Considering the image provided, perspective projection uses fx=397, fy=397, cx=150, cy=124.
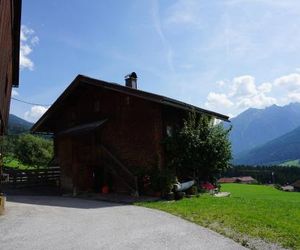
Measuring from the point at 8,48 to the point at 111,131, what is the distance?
357 inches

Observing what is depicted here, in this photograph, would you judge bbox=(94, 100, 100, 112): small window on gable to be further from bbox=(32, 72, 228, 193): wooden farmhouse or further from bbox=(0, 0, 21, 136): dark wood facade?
bbox=(0, 0, 21, 136): dark wood facade

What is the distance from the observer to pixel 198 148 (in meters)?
20.9

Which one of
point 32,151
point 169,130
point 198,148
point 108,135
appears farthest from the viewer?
point 32,151

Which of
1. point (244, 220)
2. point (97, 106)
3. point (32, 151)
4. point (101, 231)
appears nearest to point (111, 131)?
point (97, 106)

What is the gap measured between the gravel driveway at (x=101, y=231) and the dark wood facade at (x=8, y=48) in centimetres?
459

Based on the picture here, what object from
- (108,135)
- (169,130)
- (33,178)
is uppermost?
(108,135)

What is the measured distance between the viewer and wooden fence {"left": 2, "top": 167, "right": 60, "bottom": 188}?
88.3 feet

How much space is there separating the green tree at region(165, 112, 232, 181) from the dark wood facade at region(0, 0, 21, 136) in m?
8.19

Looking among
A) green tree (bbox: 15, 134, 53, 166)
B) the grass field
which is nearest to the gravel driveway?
the grass field

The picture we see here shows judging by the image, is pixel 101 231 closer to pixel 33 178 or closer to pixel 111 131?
pixel 111 131

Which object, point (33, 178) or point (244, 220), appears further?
point (33, 178)

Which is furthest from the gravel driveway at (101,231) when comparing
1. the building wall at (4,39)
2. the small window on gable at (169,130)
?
the small window on gable at (169,130)

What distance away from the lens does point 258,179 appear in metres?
132

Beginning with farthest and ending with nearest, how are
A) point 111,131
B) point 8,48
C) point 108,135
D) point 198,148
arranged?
point 108,135, point 111,131, point 198,148, point 8,48
